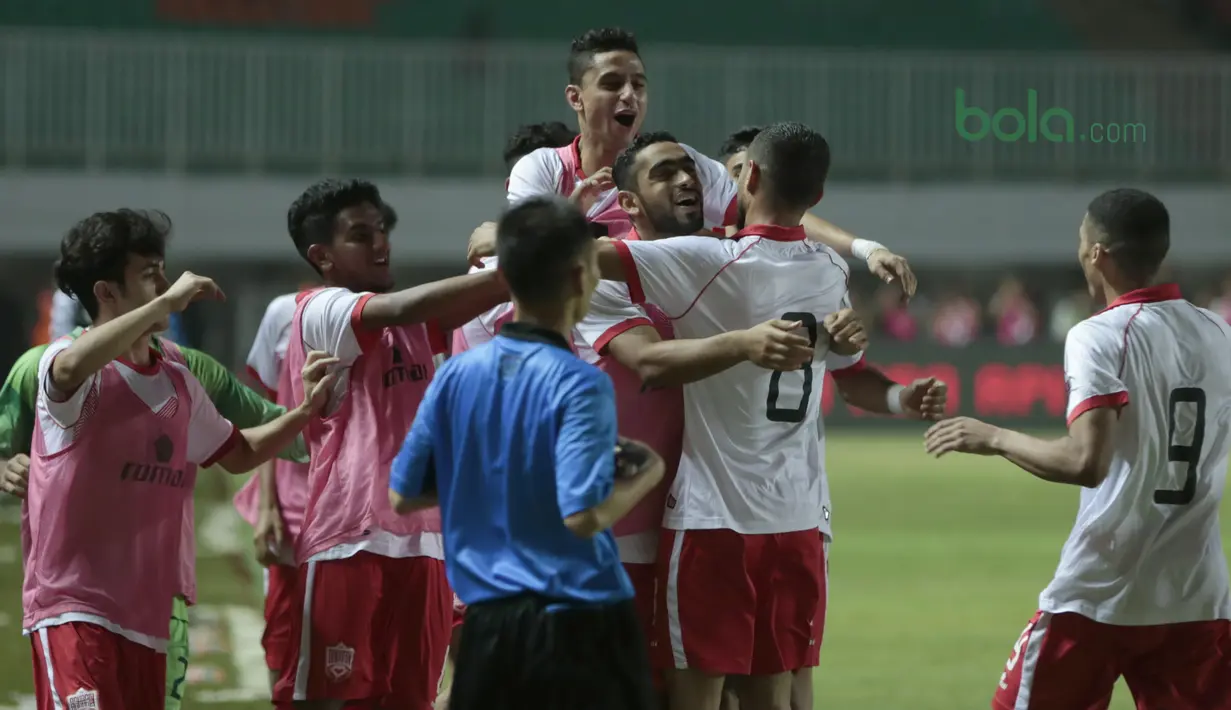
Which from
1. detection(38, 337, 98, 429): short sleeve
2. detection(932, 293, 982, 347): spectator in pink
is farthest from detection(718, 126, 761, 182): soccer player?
detection(932, 293, 982, 347): spectator in pink

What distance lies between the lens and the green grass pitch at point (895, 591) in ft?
27.8

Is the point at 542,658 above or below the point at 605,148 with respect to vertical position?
below

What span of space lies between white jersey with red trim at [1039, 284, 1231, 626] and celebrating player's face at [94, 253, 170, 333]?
2960 millimetres

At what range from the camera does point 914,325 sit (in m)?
28.4

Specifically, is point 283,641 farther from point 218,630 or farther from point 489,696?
point 218,630

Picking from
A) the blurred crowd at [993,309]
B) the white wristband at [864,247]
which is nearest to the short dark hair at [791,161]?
the white wristband at [864,247]

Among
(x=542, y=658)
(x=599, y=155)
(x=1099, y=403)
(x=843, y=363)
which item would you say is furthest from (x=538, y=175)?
(x=542, y=658)

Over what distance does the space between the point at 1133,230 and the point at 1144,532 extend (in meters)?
0.98

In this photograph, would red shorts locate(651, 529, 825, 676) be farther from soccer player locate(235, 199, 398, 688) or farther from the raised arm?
the raised arm

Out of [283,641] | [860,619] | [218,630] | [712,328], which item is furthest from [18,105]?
[712,328]

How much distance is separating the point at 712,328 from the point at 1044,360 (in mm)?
21175

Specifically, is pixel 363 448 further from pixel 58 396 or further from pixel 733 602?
pixel 733 602

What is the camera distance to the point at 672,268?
512cm

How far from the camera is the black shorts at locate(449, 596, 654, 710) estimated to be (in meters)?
3.98
